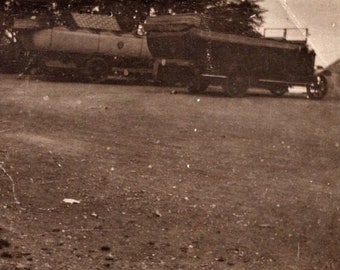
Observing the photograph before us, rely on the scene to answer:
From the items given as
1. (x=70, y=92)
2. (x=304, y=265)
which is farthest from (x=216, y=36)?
(x=304, y=265)

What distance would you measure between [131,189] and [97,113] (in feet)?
10.6

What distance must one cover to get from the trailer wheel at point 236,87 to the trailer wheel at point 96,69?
4.33 m

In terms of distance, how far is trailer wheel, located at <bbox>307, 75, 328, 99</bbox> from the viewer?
9.58m

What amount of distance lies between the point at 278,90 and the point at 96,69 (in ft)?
18.2

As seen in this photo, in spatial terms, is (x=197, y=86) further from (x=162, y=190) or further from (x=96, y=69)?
(x=162, y=190)

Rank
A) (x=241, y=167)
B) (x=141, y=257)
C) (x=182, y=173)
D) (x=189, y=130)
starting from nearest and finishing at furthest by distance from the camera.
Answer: (x=141, y=257)
(x=182, y=173)
(x=241, y=167)
(x=189, y=130)

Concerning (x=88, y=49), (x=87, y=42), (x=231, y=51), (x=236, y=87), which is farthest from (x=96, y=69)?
(x=231, y=51)

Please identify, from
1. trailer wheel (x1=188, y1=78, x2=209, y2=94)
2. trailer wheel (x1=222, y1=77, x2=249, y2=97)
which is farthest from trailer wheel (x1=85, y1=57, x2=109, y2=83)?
trailer wheel (x1=222, y1=77, x2=249, y2=97)

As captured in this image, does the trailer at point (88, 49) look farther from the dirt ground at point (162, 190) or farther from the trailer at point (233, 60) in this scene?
the dirt ground at point (162, 190)

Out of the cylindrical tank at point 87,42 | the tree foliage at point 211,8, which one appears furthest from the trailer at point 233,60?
the cylindrical tank at point 87,42

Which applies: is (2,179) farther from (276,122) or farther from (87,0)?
(87,0)

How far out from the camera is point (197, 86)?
9.88 metres

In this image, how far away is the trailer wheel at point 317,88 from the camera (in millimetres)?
9581

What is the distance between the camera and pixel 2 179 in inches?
168
